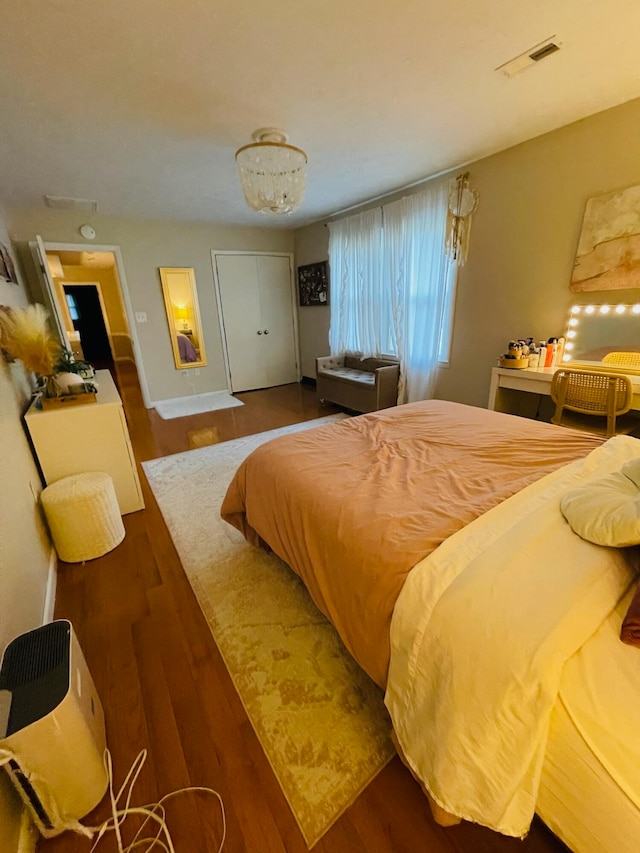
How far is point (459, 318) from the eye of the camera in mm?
3527

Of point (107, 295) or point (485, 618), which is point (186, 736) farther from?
point (107, 295)

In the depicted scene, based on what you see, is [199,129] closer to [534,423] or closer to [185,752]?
[534,423]

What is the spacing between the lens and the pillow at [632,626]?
27.5 inches

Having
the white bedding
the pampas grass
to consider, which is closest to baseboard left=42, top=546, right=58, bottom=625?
the pampas grass

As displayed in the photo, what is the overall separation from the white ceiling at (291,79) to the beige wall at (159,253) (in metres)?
1.04

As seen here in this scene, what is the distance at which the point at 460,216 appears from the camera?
3.24 metres

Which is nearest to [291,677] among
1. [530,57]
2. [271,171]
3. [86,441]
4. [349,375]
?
[86,441]

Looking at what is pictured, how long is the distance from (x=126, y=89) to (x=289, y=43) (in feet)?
3.04

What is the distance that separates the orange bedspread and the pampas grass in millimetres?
1387

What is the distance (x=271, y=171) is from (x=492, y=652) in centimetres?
269

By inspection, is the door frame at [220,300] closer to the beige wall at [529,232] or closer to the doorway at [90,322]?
the beige wall at [529,232]

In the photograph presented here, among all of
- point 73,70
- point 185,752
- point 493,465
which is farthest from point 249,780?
point 73,70

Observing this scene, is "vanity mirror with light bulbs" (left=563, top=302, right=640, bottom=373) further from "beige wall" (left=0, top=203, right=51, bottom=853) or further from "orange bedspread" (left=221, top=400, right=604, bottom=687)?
"beige wall" (left=0, top=203, right=51, bottom=853)

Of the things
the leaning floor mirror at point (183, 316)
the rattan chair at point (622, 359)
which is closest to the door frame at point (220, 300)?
the leaning floor mirror at point (183, 316)
